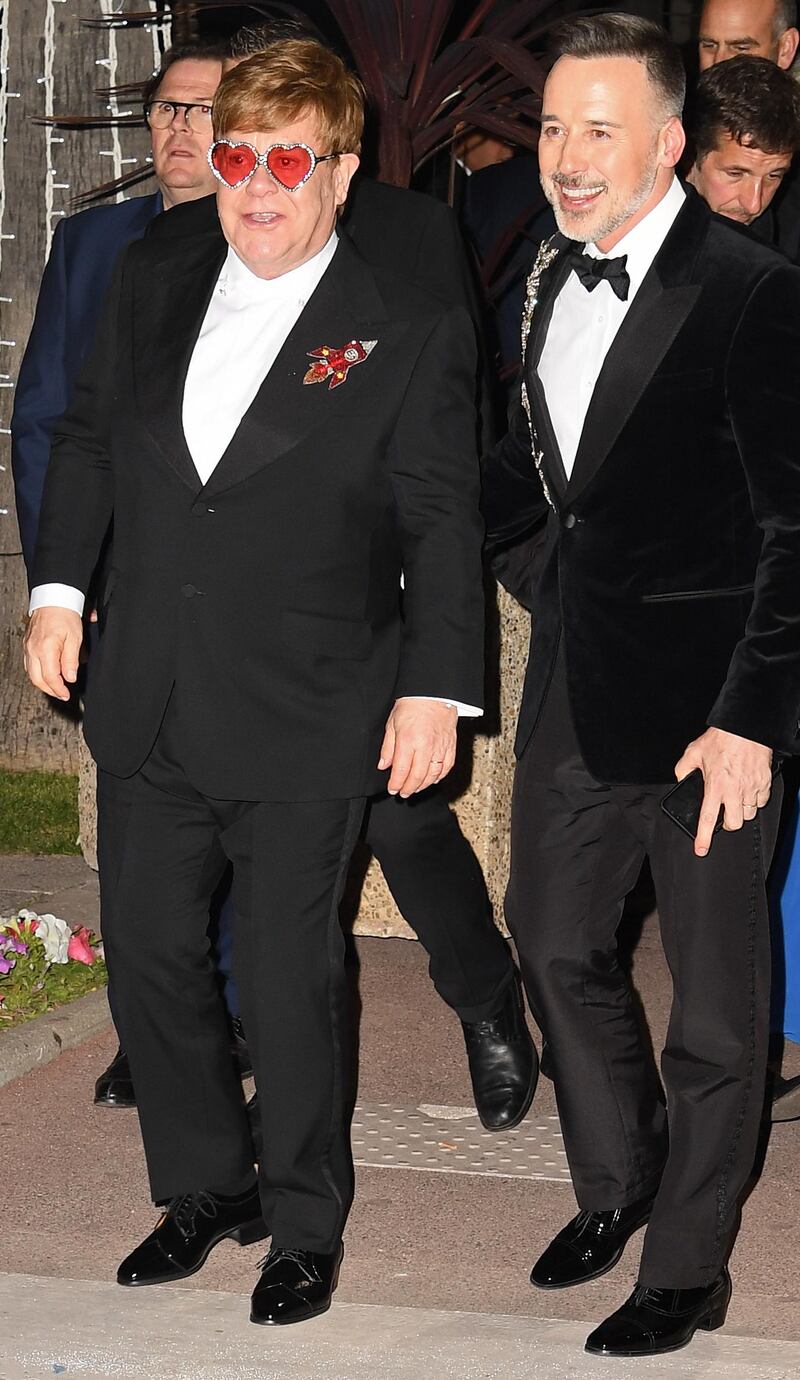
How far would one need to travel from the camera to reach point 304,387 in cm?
368

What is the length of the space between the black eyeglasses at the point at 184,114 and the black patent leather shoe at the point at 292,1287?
269 cm

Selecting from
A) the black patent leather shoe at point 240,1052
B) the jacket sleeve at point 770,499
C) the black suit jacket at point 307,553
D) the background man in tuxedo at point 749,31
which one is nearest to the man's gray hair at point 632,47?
the jacket sleeve at point 770,499

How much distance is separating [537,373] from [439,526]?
36 centimetres

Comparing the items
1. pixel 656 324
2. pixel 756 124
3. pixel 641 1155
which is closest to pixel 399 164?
pixel 756 124

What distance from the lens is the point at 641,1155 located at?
3.92 metres

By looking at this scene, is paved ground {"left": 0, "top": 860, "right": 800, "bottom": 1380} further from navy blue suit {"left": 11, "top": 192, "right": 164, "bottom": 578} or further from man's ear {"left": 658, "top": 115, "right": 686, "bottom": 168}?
man's ear {"left": 658, "top": 115, "right": 686, "bottom": 168}

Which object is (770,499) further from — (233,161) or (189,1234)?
(189,1234)

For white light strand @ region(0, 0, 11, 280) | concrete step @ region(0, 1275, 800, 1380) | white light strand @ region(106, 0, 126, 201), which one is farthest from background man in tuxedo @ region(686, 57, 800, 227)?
white light strand @ region(0, 0, 11, 280)

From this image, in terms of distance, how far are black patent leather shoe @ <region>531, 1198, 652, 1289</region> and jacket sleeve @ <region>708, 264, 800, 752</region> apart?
1.08 m

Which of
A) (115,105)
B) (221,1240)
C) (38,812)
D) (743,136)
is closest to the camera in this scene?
(221,1240)

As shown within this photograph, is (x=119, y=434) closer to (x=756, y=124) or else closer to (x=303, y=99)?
(x=303, y=99)

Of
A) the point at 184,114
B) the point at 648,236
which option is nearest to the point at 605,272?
the point at 648,236

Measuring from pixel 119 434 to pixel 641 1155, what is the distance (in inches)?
67.1

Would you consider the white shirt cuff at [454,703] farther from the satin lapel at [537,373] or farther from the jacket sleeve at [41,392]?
the jacket sleeve at [41,392]
